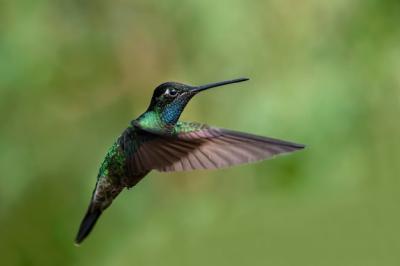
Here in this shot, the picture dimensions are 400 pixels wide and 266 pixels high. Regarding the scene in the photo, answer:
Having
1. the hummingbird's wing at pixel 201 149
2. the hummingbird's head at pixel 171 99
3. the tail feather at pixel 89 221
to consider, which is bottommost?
the tail feather at pixel 89 221

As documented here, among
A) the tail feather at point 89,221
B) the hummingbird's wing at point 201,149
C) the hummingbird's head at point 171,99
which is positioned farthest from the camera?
the tail feather at point 89,221

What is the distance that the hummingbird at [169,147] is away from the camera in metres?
1.67

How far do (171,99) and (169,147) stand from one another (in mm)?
151

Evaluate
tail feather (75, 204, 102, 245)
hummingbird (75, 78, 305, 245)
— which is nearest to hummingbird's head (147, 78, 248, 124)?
hummingbird (75, 78, 305, 245)

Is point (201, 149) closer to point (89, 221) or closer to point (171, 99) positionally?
point (171, 99)

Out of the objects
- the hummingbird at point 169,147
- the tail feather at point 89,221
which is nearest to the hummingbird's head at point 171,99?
the hummingbird at point 169,147

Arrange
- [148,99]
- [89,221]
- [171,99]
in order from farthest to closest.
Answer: [148,99]
[89,221]
[171,99]

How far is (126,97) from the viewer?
12.1ft

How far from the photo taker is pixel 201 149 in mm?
1820

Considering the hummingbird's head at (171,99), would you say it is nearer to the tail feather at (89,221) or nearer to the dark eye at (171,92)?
the dark eye at (171,92)

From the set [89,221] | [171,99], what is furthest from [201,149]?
[89,221]

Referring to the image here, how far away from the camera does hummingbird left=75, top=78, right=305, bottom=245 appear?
1670 millimetres

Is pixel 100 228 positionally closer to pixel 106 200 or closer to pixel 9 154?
pixel 9 154

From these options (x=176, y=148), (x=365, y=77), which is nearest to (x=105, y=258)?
(x=365, y=77)
